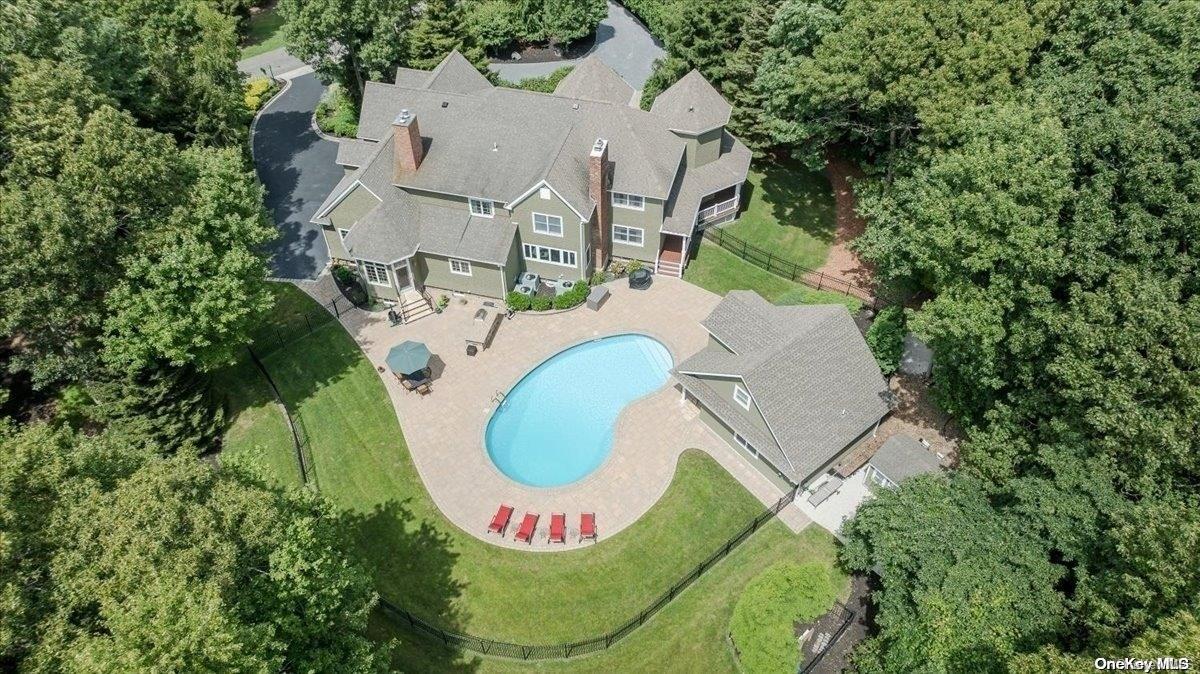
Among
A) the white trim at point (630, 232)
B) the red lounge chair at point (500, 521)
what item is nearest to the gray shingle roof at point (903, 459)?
the red lounge chair at point (500, 521)

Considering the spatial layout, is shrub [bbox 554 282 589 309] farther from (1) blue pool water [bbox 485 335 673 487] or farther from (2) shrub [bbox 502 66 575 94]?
(2) shrub [bbox 502 66 575 94]

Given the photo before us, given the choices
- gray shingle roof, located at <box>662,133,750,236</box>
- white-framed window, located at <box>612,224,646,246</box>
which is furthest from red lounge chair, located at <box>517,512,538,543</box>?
gray shingle roof, located at <box>662,133,750,236</box>

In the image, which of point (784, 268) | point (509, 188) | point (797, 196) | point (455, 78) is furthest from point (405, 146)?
point (797, 196)

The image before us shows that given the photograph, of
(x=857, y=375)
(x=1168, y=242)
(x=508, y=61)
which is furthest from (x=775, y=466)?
(x=508, y=61)

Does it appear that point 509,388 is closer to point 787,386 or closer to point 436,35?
point 787,386

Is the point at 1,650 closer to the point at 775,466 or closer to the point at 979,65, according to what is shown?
the point at 775,466

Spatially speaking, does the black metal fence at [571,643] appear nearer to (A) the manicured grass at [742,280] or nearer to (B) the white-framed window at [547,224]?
(A) the manicured grass at [742,280]

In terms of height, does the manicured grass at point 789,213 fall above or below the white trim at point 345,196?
below
